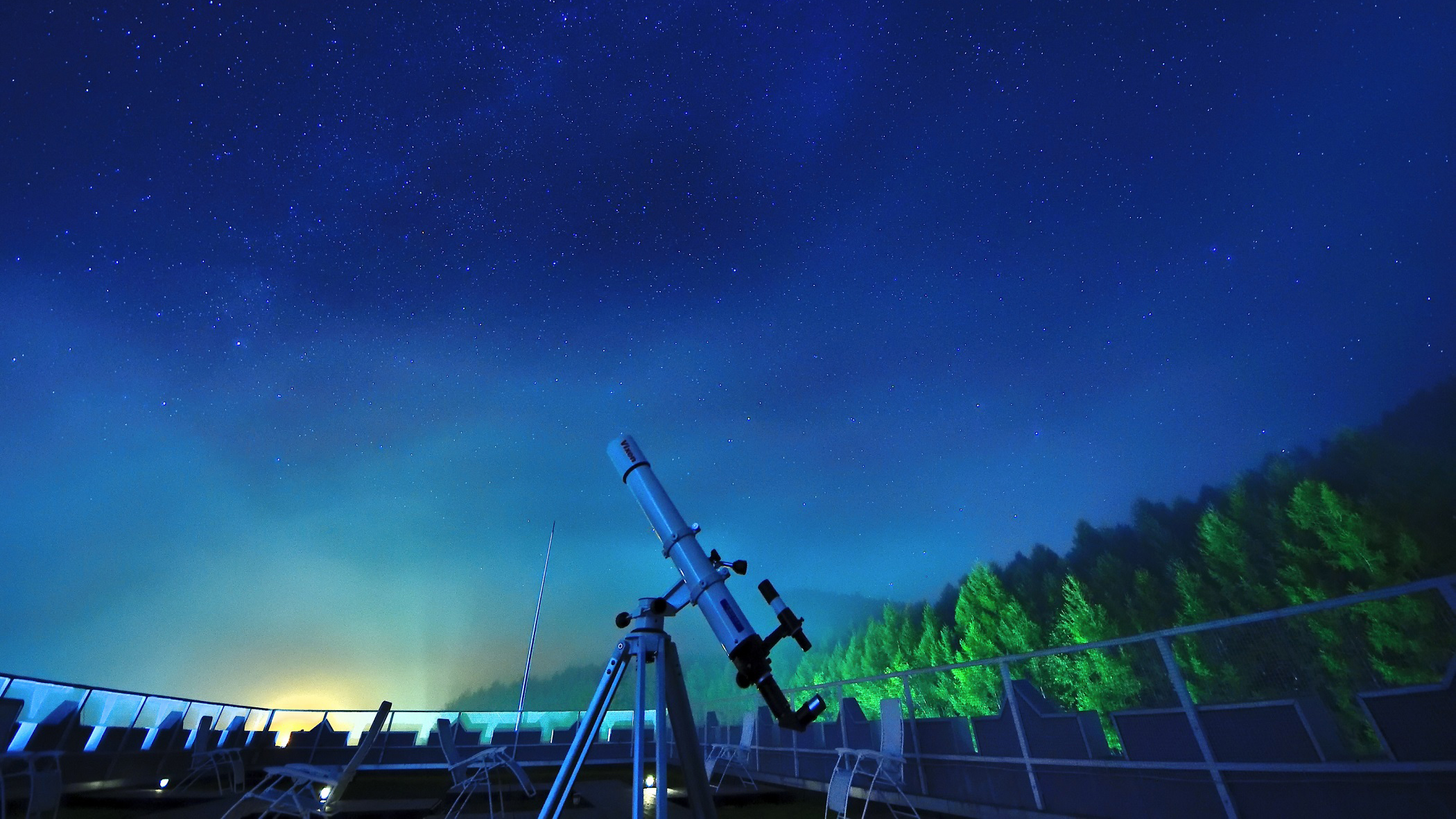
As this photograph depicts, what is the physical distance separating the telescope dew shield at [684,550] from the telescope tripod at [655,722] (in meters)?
0.35

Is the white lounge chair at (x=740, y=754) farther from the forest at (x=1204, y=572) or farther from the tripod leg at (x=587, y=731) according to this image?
the tripod leg at (x=587, y=731)

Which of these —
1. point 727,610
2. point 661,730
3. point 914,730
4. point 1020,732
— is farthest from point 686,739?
point 914,730

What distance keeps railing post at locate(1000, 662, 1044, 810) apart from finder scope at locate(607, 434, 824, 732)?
14.8 ft

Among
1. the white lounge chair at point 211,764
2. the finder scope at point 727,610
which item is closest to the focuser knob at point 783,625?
the finder scope at point 727,610

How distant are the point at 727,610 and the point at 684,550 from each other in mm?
675

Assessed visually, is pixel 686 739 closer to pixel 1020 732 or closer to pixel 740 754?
pixel 1020 732

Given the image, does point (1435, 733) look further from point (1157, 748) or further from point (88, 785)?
point (88, 785)

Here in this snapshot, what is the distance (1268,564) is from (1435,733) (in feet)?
119

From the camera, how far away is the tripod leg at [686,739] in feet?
11.3

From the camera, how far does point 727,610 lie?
4.38m

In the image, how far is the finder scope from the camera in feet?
13.3

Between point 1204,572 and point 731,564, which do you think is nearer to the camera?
point 731,564

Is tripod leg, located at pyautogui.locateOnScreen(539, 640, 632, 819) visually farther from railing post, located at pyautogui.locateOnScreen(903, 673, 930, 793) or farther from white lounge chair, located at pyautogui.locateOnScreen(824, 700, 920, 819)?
railing post, located at pyautogui.locateOnScreen(903, 673, 930, 793)

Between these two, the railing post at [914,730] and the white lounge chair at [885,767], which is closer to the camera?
the white lounge chair at [885,767]
